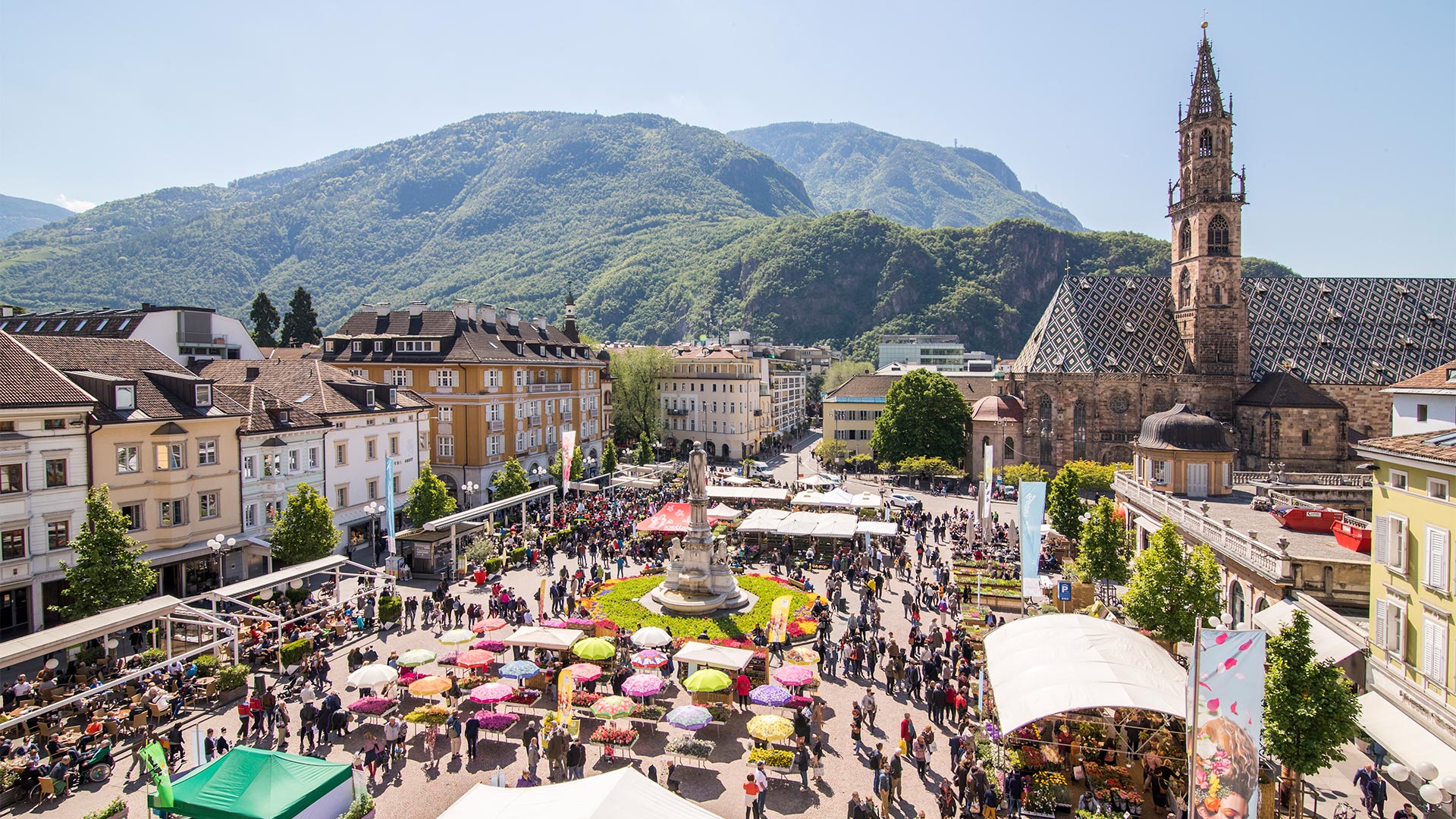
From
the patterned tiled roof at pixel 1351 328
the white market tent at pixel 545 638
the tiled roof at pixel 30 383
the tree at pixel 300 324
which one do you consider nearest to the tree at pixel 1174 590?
the white market tent at pixel 545 638

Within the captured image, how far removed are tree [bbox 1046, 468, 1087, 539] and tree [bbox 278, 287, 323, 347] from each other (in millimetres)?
68763

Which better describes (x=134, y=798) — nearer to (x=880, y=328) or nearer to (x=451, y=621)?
(x=451, y=621)

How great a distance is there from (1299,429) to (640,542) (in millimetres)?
50039

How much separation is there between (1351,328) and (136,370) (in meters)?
77.2

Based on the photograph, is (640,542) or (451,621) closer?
(451,621)

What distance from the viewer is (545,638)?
916 inches

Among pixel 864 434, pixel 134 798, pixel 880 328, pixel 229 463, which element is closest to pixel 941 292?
pixel 880 328

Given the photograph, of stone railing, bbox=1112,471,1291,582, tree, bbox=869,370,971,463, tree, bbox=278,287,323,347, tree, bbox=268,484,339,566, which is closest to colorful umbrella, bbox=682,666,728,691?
stone railing, bbox=1112,471,1291,582

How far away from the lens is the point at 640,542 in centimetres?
3941

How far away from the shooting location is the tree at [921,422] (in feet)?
218

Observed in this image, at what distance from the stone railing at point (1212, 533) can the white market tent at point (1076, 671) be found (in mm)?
7596

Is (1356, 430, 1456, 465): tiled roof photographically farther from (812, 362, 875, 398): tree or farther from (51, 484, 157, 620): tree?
(812, 362, 875, 398): tree

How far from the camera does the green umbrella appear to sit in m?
19.7

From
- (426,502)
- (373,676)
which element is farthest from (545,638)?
(426,502)
